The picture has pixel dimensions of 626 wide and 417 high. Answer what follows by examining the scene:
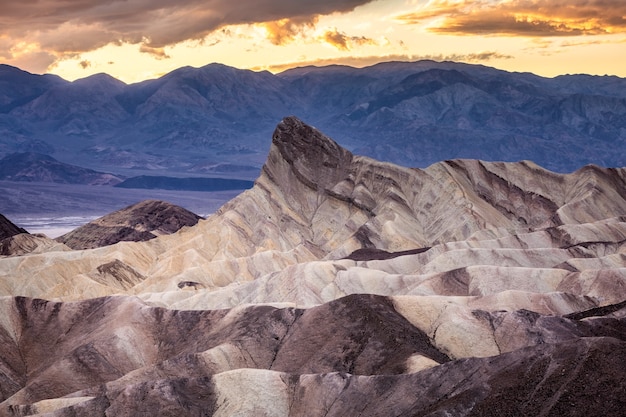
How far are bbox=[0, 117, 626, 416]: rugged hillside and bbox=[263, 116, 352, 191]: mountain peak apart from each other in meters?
0.36

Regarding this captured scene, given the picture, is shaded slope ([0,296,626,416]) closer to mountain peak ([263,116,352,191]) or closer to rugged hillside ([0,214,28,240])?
mountain peak ([263,116,352,191])

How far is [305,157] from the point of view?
551 feet

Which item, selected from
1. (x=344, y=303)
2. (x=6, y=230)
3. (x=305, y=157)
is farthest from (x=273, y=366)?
(x=6, y=230)

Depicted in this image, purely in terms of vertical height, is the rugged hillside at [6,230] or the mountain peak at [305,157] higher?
the mountain peak at [305,157]

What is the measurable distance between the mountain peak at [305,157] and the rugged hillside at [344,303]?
0.36 m

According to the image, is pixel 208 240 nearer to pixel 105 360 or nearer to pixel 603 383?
pixel 105 360

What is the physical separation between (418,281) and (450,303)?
17.7 meters

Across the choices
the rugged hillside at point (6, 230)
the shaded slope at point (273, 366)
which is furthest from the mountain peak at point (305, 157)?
the shaded slope at point (273, 366)

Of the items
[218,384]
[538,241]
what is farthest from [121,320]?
[538,241]

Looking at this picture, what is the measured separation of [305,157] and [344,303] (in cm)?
7877

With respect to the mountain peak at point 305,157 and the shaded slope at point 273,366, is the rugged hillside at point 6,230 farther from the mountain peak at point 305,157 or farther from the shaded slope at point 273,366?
the shaded slope at point 273,366

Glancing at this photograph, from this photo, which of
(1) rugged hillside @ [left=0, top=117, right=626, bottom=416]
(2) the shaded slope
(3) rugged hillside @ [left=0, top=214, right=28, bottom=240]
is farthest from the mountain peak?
(2) the shaded slope

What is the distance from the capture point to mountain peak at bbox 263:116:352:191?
541 ft

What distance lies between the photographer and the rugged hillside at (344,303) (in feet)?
229
